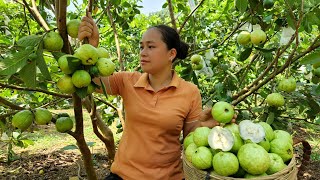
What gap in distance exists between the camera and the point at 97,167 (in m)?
3.83

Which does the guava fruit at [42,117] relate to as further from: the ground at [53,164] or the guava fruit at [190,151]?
the ground at [53,164]

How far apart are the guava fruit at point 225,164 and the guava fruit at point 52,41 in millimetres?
711

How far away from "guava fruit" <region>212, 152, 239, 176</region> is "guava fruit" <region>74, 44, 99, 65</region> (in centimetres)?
58

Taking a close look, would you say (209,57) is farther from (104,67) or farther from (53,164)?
(53,164)

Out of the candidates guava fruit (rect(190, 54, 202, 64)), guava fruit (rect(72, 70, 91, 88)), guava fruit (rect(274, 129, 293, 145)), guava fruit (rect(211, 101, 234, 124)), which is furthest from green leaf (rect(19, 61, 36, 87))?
guava fruit (rect(190, 54, 202, 64))

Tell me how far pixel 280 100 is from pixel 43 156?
331 centimetres

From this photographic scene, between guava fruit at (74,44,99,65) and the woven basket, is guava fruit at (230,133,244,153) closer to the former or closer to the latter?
the woven basket

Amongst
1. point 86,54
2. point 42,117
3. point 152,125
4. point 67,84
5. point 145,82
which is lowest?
point 152,125

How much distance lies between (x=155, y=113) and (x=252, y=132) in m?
0.59

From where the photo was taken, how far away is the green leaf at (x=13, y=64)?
3.78ft

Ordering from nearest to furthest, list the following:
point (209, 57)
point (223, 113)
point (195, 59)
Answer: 1. point (223, 113)
2. point (195, 59)
3. point (209, 57)

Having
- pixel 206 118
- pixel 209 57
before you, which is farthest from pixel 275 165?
pixel 209 57

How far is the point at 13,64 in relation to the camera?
116 cm

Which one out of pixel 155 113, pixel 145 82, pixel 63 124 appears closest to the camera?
pixel 63 124
